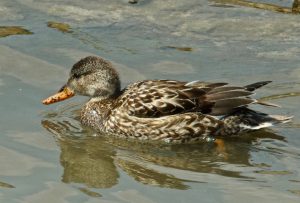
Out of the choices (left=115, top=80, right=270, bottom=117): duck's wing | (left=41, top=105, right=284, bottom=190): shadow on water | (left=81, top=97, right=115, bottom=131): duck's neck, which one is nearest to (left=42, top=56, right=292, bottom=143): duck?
(left=115, top=80, right=270, bottom=117): duck's wing

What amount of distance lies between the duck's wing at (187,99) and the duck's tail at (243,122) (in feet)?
0.47

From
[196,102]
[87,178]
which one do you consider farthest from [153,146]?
[87,178]

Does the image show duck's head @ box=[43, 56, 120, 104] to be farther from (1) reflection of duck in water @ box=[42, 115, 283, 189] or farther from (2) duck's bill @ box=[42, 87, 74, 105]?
(1) reflection of duck in water @ box=[42, 115, 283, 189]

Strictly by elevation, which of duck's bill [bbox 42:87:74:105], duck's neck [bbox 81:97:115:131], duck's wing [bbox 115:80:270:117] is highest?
duck's wing [bbox 115:80:270:117]

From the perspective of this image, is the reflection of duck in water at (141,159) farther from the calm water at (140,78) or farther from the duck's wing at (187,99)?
the duck's wing at (187,99)

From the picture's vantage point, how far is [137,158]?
9.98 meters

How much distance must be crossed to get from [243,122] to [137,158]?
5.36ft

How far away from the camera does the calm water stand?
9.05 meters

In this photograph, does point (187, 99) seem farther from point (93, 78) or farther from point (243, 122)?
point (93, 78)

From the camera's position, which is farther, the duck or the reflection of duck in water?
the duck

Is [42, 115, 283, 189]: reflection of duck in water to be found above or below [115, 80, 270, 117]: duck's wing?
below

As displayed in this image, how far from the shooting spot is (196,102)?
35.2 feet

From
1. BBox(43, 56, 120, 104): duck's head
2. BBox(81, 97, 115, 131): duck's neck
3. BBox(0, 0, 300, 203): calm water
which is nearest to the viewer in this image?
BBox(0, 0, 300, 203): calm water

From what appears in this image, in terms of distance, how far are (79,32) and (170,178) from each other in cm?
533
